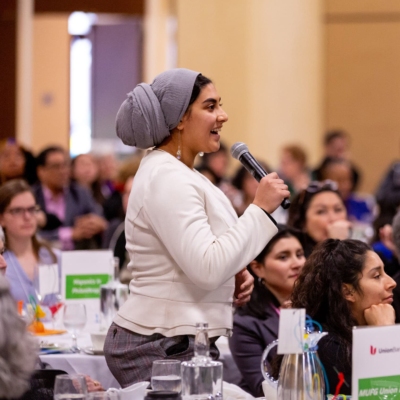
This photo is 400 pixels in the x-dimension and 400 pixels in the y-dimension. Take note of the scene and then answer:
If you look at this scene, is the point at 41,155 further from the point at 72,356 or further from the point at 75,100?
the point at 75,100

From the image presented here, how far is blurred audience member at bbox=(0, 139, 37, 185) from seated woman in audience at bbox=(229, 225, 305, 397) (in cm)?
347

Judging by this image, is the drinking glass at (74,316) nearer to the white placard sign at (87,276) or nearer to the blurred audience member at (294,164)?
the white placard sign at (87,276)

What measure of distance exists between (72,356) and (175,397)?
4.48 ft

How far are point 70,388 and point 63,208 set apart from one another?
211 inches

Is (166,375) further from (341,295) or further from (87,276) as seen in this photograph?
(87,276)

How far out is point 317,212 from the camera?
4727 millimetres

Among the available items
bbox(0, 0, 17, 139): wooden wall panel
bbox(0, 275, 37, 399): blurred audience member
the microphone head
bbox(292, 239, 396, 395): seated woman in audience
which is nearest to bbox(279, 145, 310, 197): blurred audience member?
bbox(0, 0, 17, 139): wooden wall panel

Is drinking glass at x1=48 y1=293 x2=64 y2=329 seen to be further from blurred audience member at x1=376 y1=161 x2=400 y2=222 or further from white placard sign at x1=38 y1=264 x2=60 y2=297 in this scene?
blurred audience member at x1=376 y1=161 x2=400 y2=222

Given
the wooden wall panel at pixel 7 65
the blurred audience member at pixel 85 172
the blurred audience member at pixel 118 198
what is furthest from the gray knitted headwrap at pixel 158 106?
the wooden wall panel at pixel 7 65

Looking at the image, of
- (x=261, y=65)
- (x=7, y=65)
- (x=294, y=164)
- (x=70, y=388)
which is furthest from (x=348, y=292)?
(x=7, y=65)

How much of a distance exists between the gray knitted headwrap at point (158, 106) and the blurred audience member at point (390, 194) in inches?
149

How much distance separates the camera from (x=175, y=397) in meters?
1.94

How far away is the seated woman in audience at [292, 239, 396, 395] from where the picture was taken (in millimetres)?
2588

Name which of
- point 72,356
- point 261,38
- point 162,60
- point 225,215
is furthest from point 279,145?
point 225,215
